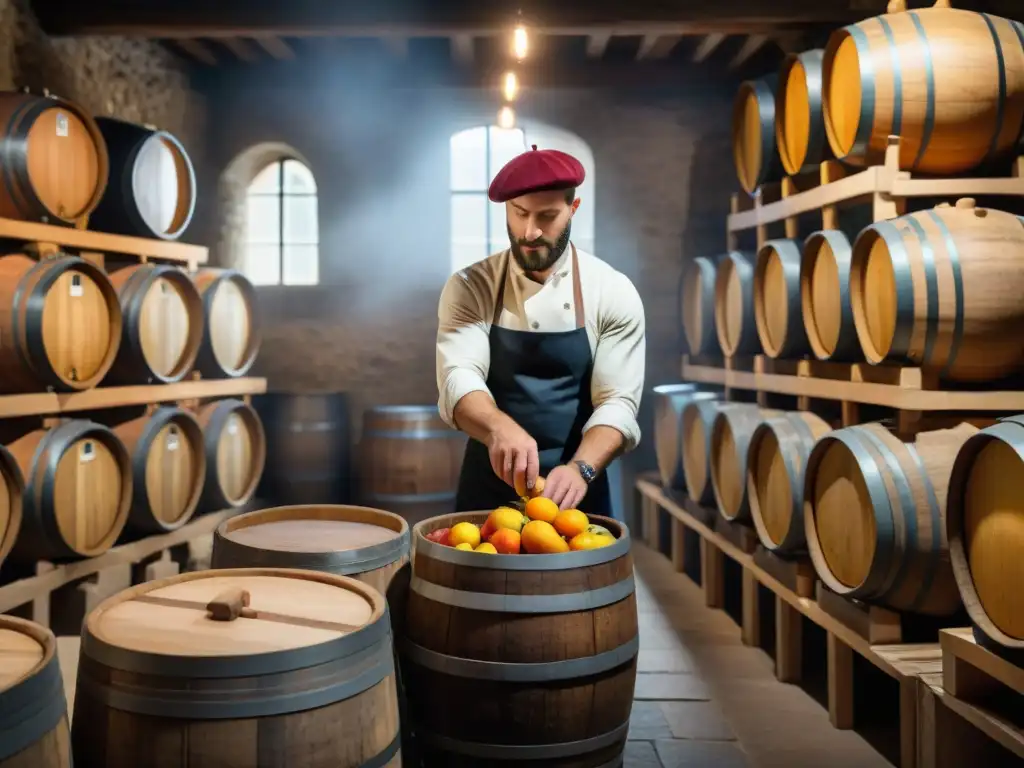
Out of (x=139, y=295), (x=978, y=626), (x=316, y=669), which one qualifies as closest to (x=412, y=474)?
(x=139, y=295)

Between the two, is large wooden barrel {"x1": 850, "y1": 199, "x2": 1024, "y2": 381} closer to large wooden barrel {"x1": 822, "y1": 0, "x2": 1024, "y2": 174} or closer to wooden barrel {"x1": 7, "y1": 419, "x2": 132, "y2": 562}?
large wooden barrel {"x1": 822, "y1": 0, "x2": 1024, "y2": 174}

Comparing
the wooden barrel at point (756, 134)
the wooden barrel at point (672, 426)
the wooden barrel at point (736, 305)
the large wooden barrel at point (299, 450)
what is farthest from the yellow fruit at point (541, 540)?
the large wooden barrel at point (299, 450)

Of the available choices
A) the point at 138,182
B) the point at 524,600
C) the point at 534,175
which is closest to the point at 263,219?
the point at 138,182

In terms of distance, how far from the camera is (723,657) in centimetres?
434

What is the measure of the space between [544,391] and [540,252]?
0.47 meters

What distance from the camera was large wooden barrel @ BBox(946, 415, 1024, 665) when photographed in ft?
7.67

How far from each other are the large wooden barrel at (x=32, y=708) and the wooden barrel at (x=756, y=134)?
166 inches

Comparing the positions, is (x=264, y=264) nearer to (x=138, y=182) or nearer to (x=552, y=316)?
(x=138, y=182)

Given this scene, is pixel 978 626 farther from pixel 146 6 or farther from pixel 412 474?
pixel 146 6

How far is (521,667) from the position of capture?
71.7 inches

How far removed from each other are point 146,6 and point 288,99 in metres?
1.92

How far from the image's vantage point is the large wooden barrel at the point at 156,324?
4770mm

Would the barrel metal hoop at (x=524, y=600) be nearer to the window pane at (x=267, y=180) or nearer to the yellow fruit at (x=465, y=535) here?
the yellow fruit at (x=465, y=535)

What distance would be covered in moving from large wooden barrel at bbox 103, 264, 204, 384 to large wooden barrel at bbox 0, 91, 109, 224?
42 cm
